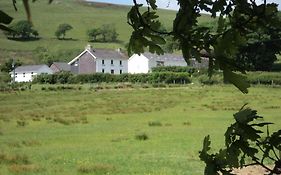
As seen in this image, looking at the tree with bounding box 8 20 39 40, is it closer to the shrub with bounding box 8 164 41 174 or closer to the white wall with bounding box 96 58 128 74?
the shrub with bounding box 8 164 41 174

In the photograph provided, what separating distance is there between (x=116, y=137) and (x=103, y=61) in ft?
269

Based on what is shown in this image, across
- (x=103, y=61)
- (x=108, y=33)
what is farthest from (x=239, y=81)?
(x=108, y=33)

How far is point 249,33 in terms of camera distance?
1646 mm

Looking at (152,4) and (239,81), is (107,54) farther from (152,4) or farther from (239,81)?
(239,81)

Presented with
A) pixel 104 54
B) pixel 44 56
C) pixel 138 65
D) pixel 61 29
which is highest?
pixel 61 29

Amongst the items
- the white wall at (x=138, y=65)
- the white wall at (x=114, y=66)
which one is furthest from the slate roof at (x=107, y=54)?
the white wall at (x=138, y=65)

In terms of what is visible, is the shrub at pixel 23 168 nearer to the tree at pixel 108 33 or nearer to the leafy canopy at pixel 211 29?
the leafy canopy at pixel 211 29

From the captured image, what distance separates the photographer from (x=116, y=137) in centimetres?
2388

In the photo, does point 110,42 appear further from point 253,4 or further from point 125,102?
point 253,4

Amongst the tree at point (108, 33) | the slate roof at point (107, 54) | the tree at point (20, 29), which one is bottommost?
the tree at point (20, 29)

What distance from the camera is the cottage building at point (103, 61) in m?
104

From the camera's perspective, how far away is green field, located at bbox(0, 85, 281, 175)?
15.6 m

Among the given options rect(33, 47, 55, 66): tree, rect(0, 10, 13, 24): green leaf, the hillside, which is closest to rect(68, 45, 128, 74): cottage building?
the hillside

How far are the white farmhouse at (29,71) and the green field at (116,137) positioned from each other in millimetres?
62391
